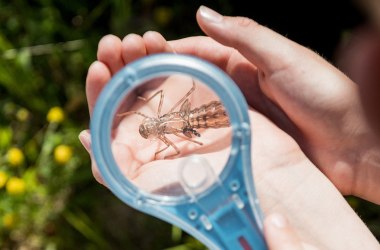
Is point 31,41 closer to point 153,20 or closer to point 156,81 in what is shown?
point 153,20

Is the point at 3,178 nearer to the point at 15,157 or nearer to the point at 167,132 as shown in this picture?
the point at 15,157

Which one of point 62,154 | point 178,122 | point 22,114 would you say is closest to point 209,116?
point 178,122

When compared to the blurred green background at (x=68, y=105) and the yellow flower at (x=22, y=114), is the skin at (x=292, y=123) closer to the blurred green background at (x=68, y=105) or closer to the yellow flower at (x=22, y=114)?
the blurred green background at (x=68, y=105)

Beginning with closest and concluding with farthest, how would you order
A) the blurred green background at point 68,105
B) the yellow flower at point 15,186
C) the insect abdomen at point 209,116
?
the insect abdomen at point 209,116 < the yellow flower at point 15,186 < the blurred green background at point 68,105

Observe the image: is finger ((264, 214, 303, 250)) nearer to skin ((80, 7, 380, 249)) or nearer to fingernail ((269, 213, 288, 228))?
fingernail ((269, 213, 288, 228))

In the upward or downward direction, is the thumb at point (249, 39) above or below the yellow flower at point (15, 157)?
above

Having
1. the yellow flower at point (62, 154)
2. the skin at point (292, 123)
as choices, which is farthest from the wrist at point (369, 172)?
the yellow flower at point (62, 154)
